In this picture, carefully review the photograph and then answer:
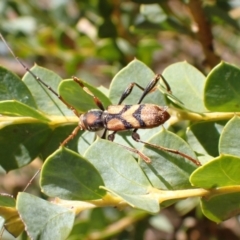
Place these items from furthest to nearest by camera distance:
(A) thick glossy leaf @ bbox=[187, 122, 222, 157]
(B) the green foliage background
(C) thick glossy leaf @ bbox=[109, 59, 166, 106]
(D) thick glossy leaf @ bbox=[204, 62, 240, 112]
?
(B) the green foliage background
(C) thick glossy leaf @ bbox=[109, 59, 166, 106]
(A) thick glossy leaf @ bbox=[187, 122, 222, 157]
(D) thick glossy leaf @ bbox=[204, 62, 240, 112]

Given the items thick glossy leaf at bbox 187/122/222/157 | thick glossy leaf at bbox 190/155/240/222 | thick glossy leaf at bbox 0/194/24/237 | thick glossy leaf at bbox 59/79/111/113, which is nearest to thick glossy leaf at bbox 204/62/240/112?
thick glossy leaf at bbox 187/122/222/157

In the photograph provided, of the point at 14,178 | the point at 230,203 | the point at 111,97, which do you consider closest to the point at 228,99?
the point at 230,203

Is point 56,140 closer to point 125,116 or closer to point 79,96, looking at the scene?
point 79,96

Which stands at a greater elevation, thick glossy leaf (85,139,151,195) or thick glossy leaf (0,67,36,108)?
thick glossy leaf (0,67,36,108)

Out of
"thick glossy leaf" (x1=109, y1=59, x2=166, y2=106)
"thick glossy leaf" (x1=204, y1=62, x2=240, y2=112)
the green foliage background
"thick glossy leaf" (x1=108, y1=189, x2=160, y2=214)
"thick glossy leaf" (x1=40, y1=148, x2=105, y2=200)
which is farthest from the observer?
the green foliage background

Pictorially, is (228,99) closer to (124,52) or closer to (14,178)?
(124,52)

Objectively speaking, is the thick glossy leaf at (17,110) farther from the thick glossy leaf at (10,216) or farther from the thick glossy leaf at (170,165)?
the thick glossy leaf at (170,165)

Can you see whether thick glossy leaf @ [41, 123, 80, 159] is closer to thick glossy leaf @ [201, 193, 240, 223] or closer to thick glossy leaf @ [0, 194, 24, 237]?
thick glossy leaf @ [0, 194, 24, 237]
